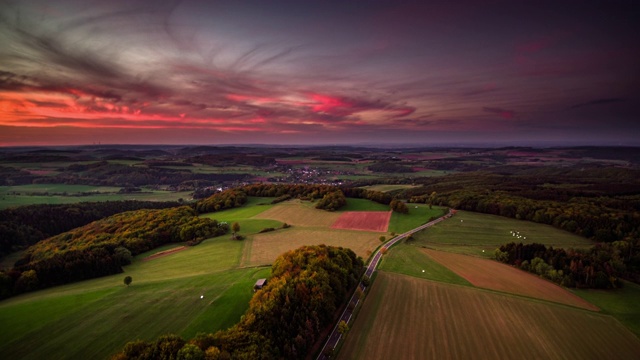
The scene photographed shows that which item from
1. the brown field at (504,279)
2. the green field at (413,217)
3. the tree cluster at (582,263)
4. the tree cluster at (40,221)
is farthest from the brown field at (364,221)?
the tree cluster at (40,221)

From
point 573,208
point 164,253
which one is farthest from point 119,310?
point 573,208

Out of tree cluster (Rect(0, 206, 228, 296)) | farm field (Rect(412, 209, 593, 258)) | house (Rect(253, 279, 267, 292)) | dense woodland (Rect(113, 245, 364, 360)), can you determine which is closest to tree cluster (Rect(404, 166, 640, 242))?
farm field (Rect(412, 209, 593, 258))

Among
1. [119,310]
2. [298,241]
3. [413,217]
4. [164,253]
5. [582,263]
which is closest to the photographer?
[119,310]

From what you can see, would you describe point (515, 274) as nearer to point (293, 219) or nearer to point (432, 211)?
point (432, 211)

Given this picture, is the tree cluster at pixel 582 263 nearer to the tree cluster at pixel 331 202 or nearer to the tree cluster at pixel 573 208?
the tree cluster at pixel 573 208

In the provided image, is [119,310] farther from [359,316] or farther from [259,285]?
[359,316]

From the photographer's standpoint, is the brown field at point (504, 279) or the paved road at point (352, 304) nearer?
the paved road at point (352, 304)

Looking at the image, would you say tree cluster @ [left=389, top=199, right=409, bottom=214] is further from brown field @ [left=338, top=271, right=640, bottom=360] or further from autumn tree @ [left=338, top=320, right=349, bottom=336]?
autumn tree @ [left=338, top=320, right=349, bottom=336]
